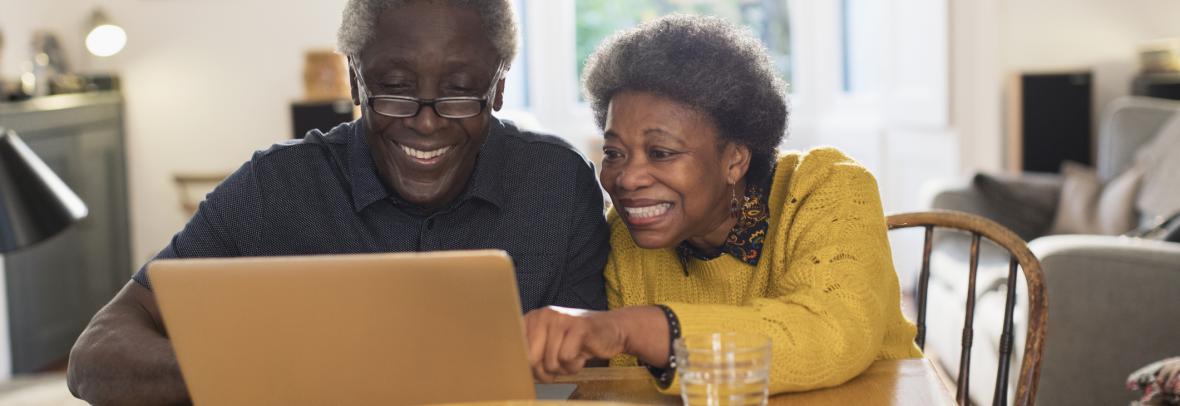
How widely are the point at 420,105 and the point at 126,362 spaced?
0.47 m

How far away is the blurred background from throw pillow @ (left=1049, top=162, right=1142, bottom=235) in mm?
432

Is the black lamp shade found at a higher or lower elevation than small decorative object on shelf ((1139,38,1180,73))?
lower

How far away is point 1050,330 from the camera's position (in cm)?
292

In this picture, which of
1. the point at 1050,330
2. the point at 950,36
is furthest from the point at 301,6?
the point at 1050,330

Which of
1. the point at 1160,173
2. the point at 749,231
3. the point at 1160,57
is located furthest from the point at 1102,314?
the point at 1160,57

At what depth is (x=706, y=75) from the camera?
1679 mm

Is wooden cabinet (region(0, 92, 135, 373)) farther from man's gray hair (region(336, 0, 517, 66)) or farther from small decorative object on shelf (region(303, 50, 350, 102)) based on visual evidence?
man's gray hair (region(336, 0, 517, 66))

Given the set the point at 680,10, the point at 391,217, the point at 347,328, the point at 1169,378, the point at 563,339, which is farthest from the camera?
the point at 680,10

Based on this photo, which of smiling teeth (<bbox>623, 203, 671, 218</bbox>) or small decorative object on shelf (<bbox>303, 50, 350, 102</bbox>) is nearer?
smiling teeth (<bbox>623, 203, 671, 218</bbox>)

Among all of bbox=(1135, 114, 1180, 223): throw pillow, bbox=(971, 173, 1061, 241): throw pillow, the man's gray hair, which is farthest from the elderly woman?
bbox=(971, 173, 1061, 241): throw pillow

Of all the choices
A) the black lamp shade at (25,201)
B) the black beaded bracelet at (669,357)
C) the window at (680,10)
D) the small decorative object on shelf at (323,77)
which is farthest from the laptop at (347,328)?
the window at (680,10)

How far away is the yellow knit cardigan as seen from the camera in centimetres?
140

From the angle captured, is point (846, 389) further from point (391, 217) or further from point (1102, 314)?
point (1102, 314)

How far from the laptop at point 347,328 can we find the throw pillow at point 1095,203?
3260mm
